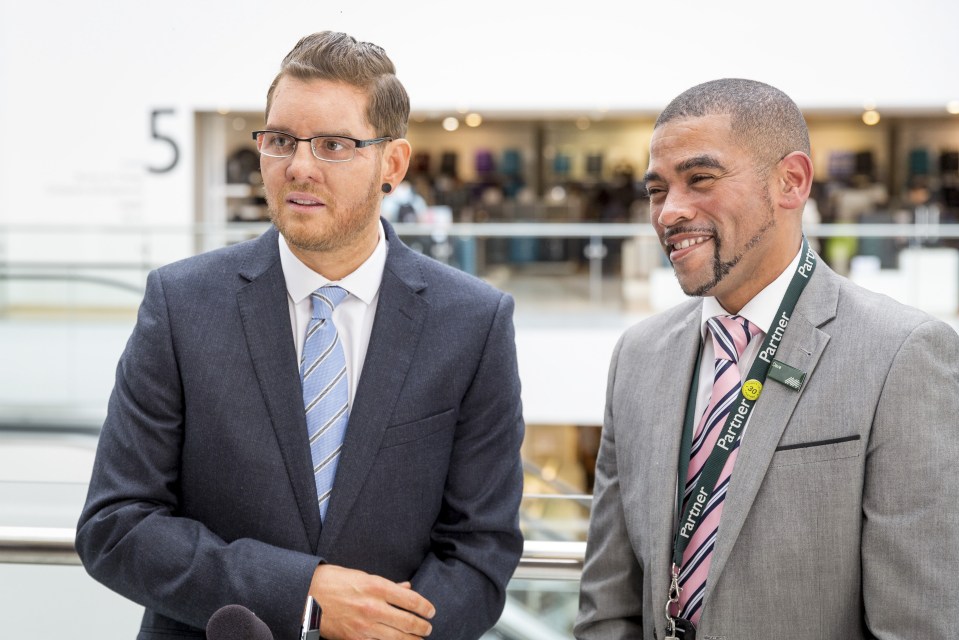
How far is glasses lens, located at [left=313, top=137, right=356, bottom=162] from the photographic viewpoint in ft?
6.05

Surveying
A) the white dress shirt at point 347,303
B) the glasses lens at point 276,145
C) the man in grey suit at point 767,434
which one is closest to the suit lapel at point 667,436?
the man in grey suit at point 767,434

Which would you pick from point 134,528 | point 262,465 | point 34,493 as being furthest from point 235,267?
point 34,493

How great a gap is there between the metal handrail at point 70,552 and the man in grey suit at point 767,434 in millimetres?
533

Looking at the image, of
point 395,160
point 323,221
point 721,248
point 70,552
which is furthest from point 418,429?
point 70,552

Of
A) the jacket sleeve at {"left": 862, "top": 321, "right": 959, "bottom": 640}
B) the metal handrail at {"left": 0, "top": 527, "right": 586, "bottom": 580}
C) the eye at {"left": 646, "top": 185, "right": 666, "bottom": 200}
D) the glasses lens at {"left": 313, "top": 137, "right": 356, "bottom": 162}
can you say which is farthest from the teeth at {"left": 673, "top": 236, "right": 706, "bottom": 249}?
the metal handrail at {"left": 0, "top": 527, "right": 586, "bottom": 580}

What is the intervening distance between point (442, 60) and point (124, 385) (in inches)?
408

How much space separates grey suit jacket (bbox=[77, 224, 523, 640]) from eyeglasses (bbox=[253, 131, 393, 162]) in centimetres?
21

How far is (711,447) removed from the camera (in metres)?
1.79

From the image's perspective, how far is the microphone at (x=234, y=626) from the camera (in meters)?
1.37

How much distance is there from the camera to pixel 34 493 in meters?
2.78

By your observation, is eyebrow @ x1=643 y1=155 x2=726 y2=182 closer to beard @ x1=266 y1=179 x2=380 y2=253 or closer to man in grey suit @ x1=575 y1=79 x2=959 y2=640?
man in grey suit @ x1=575 y1=79 x2=959 y2=640

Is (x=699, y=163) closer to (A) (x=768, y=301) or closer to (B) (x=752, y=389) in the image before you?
(A) (x=768, y=301)

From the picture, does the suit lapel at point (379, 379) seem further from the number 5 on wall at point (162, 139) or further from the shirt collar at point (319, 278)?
the number 5 on wall at point (162, 139)

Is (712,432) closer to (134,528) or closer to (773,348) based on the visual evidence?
(773,348)
